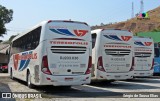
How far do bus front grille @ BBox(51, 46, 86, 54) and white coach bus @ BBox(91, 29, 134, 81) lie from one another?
9.78 feet

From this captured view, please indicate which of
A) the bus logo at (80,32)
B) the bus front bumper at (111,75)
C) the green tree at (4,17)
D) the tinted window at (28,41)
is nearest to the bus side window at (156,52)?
the bus front bumper at (111,75)

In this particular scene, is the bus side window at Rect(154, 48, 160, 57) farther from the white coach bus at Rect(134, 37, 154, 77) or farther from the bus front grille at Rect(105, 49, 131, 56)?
the bus front grille at Rect(105, 49, 131, 56)

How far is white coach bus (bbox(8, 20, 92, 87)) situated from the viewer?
15984mm

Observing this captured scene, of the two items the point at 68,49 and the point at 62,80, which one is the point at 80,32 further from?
the point at 62,80

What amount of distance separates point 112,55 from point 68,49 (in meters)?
4.04

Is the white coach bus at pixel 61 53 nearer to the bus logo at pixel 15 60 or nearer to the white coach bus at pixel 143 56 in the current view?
the bus logo at pixel 15 60

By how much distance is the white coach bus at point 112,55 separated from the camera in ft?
63.8

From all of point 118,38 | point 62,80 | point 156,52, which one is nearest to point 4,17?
point 156,52

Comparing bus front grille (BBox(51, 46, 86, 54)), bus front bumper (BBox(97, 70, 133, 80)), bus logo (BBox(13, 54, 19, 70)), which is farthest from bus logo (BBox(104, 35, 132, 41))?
bus logo (BBox(13, 54, 19, 70))

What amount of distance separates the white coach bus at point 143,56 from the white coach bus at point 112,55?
4.56 metres

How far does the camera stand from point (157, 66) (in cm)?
3080

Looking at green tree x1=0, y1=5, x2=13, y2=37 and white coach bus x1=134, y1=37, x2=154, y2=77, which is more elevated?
green tree x1=0, y1=5, x2=13, y2=37

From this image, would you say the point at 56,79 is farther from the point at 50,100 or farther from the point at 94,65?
the point at 94,65

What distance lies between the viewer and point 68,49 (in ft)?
53.7
